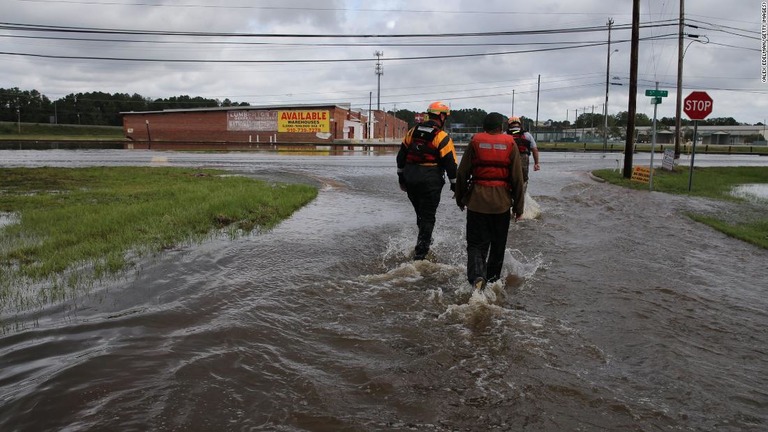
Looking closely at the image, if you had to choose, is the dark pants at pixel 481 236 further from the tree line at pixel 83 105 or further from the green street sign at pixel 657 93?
the tree line at pixel 83 105

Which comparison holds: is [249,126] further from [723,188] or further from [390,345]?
[390,345]

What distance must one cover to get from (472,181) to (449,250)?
8.01 feet

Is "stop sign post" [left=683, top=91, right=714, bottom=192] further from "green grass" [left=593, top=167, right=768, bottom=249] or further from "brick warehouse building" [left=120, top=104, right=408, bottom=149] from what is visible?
"brick warehouse building" [left=120, top=104, right=408, bottom=149]

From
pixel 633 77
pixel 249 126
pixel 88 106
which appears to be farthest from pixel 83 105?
pixel 633 77

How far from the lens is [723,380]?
3.83 meters

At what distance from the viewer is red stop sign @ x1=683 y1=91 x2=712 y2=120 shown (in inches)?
661

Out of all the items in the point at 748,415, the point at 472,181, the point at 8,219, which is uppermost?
the point at 472,181

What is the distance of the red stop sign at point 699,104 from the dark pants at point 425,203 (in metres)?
13.9

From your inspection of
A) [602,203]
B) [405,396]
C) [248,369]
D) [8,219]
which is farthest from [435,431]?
[602,203]

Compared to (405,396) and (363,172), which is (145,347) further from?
(363,172)

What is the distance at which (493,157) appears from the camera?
18.1ft

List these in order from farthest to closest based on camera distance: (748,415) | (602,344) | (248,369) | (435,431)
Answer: (602,344), (248,369), (748,415), (435,431)

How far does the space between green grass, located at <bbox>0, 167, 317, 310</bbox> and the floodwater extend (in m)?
0.78

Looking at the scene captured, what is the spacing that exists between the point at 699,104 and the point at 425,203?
1434 cm
